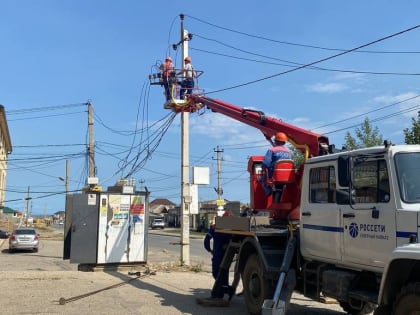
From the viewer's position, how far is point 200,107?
18.0 m

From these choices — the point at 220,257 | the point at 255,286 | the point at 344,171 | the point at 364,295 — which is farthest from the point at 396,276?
the point at 220,257

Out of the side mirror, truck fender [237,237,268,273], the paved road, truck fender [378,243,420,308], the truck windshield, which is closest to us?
truck fender [378,243,420,308]

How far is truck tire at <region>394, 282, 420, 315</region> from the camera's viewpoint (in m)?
5.78

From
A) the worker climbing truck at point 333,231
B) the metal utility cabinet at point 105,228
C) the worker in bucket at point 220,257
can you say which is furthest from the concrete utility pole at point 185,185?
the worker climbing truck at point 333,231

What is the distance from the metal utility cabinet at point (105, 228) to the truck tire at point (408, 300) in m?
13.4

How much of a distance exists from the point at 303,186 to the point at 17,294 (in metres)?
7.17

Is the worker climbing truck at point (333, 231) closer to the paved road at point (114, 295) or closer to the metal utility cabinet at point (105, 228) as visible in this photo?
the paved road at point (114, 295)

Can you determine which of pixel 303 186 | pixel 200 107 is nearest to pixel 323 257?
pixel 303 186

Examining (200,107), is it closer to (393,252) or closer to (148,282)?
(148,282)

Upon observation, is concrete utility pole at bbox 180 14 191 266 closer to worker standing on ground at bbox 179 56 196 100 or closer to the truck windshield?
worker standing on ground at bbox 179 56 196 100

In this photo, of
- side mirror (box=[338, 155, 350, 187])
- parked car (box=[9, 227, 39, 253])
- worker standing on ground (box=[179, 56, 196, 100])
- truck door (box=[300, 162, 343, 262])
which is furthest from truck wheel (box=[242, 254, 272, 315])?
parked car (box=[9, 227, 39, 253])

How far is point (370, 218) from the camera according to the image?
6.91 meters

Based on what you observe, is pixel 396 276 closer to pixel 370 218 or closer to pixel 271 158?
pixel 370 218

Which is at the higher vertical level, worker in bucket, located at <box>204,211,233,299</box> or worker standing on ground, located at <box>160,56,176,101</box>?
worker standing on ground, located at <box>160,56,176,101</box>
